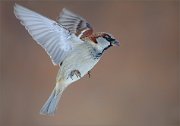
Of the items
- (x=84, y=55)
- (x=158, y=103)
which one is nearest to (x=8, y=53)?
(x=158, y=103)

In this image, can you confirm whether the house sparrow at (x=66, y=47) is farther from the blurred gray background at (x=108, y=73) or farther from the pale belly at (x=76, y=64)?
the blurred gray background at (x=108, y=73)

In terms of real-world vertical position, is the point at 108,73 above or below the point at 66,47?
below

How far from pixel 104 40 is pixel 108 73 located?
1004 millimetres

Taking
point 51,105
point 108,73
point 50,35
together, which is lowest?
point 108,73

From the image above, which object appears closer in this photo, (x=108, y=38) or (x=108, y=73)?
(x=108, y=38)

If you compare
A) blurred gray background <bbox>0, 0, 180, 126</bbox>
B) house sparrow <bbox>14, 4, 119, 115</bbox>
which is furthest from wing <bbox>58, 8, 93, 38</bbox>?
blurred gray background <bbox>0, 0, 180, 126</bbox>

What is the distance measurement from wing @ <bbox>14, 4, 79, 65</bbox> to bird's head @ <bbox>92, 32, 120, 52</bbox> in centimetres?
4

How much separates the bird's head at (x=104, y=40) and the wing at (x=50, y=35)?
0.14ft

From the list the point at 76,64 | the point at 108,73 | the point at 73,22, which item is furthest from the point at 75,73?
the point at 108,73

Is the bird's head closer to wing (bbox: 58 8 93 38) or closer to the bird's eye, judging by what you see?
the bird's eye

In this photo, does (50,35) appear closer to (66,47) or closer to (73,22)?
(66,47)

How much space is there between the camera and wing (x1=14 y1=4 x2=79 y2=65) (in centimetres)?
63

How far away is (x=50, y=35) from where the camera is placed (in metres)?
0.69

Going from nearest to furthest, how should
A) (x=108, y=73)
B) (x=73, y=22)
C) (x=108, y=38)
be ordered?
(x=108, y=38) → (x=73, y=22) → (x=108, y=73)
